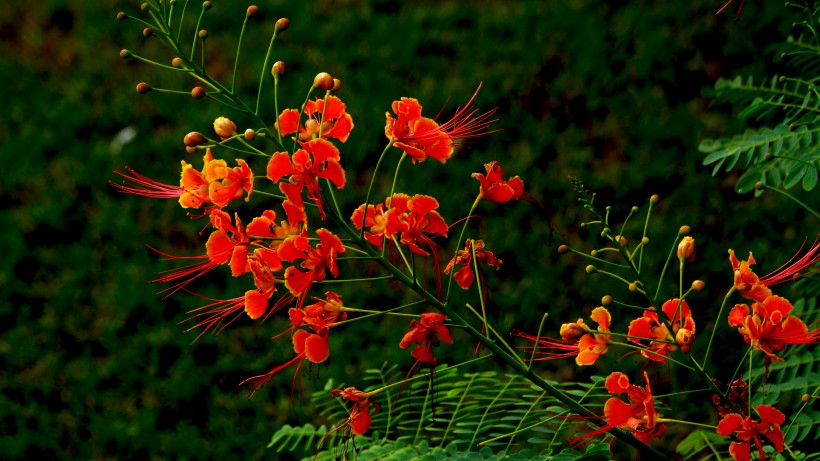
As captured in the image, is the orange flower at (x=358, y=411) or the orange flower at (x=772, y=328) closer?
the orange flower at (x=772, y=328)

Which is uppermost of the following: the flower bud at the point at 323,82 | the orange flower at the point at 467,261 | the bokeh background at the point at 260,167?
the flower bud at the point at 323,82

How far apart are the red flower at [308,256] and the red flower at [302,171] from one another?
5 centimetres

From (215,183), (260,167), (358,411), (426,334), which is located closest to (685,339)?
(426,334)

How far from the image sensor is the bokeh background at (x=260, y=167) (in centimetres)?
373

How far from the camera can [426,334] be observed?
164 cm

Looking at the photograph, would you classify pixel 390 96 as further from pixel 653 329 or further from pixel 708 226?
pixel 653 329

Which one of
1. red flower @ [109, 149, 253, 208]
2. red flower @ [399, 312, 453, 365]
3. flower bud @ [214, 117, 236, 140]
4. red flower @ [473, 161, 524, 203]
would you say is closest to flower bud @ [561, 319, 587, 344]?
red flower @ [399, 312, 453, 365]

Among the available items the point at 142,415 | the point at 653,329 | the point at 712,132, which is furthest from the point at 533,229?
the point at 653,329

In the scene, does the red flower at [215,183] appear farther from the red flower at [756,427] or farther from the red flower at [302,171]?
the red flower at [756,427]

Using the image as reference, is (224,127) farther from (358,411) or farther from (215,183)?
(358,411)

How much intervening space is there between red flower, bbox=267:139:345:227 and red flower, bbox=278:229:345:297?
0.05 m

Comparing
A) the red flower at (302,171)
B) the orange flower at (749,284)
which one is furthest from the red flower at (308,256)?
the orange flower at (749,284)

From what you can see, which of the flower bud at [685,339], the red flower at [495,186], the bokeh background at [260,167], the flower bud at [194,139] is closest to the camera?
the flower bud at [685,339]

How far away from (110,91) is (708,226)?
10.5 feet
